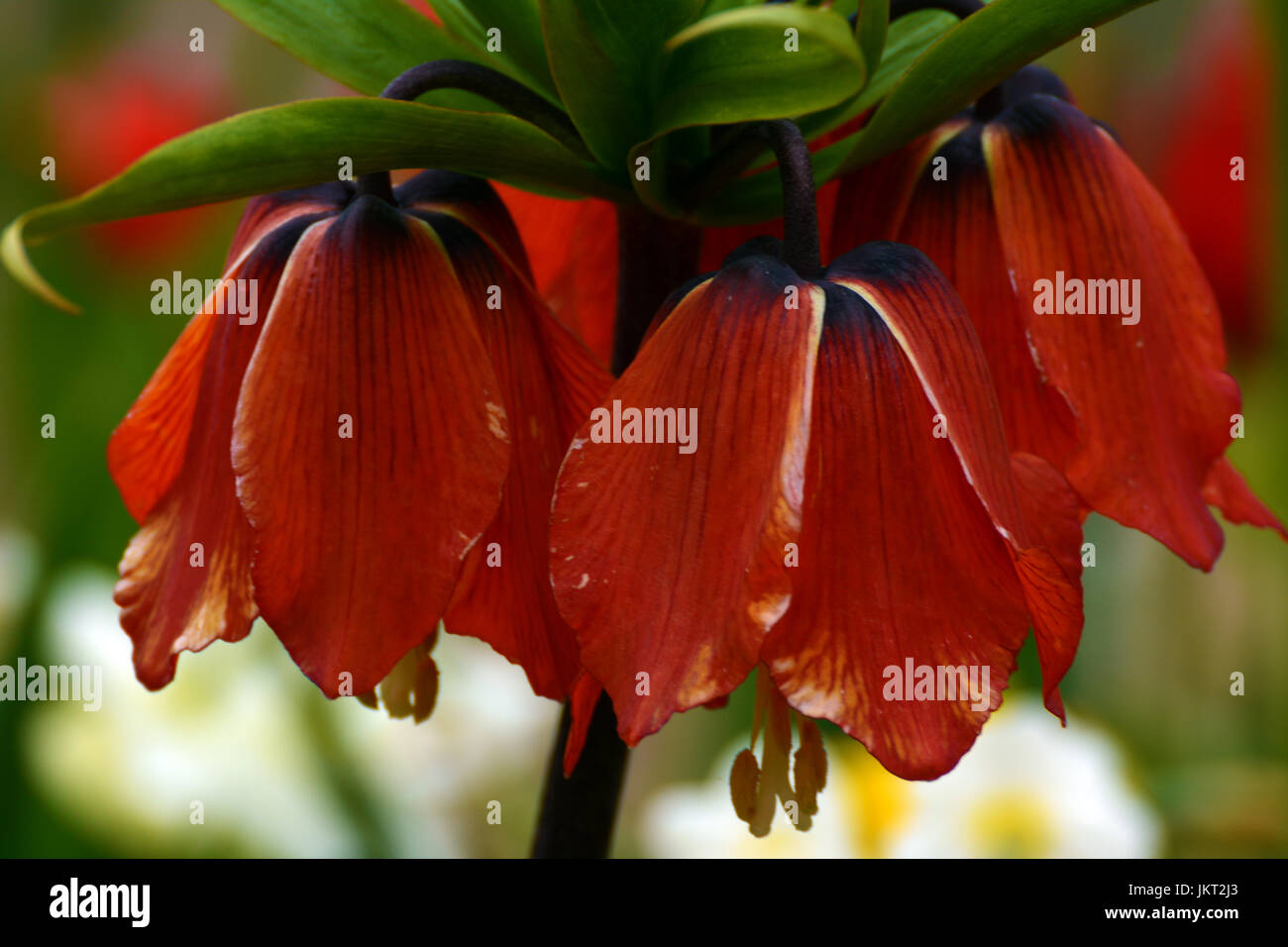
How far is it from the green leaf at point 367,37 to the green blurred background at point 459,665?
760mm

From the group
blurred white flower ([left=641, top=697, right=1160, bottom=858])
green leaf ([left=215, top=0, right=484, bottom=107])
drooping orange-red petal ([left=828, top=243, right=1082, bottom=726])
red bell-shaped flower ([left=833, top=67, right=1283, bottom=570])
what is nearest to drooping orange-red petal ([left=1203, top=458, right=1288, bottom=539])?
→ red bell-shaped flower ([left=833, top=67, right=1283, bottom=570])

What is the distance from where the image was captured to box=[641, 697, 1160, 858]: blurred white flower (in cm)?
107

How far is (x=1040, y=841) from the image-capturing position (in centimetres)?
109

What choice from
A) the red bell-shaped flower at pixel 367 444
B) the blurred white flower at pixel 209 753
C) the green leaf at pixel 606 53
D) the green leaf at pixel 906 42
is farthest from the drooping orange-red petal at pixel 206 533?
the blurred white flower at pixel 209 753

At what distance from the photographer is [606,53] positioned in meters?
0.42

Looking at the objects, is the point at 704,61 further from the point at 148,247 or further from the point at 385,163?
the point at 148,247

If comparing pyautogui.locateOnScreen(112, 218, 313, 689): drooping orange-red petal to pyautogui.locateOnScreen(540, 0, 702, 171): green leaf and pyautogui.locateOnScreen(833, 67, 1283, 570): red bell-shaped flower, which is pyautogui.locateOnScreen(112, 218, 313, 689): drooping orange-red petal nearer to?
pyautogui.locateOnScreen(540, 0, 702, 171): green leaf

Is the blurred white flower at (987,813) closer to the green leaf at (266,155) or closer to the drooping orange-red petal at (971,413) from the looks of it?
the drooping orange-red petal at (971,413)

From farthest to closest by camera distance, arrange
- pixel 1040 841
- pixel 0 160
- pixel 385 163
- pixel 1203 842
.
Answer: pixel 0 160 → pixel 1203 842 → pixel 1040 841 → pixel 385 163

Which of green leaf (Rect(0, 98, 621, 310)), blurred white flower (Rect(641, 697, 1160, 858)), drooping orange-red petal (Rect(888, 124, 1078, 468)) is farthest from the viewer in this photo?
blurred white flower (Rect(641, 697, 1160, 858))

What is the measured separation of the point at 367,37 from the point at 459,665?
0.97 meters
